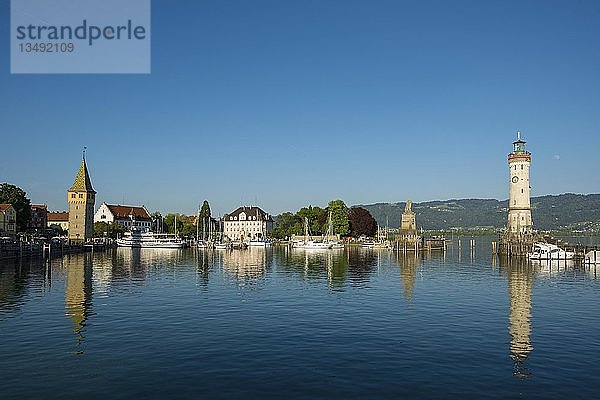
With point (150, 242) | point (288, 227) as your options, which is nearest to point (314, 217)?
point (288, 227)

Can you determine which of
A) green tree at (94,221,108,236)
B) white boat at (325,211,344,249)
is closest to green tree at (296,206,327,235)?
white boat at (325,211,344,249)

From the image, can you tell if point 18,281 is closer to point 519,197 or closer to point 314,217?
point 519,197

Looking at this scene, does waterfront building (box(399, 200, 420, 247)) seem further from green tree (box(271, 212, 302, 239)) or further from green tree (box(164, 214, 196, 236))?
green tree (box(164, 214, 196, 236))

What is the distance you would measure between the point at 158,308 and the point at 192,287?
1217 cm

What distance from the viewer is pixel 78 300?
126 ft

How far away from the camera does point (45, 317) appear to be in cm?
3128

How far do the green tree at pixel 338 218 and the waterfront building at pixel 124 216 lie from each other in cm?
6825

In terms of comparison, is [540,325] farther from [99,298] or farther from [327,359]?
[99,298]

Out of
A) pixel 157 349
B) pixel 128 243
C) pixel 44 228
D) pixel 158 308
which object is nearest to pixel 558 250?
pixel 158 308

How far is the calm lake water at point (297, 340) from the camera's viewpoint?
61.9 ft

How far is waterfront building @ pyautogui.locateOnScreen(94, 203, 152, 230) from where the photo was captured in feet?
593

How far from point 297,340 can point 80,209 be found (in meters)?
105

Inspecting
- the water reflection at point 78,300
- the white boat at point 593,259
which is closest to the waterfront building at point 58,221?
the water reflection at point 78,300

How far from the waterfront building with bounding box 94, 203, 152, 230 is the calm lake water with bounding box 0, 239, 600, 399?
136 metres
